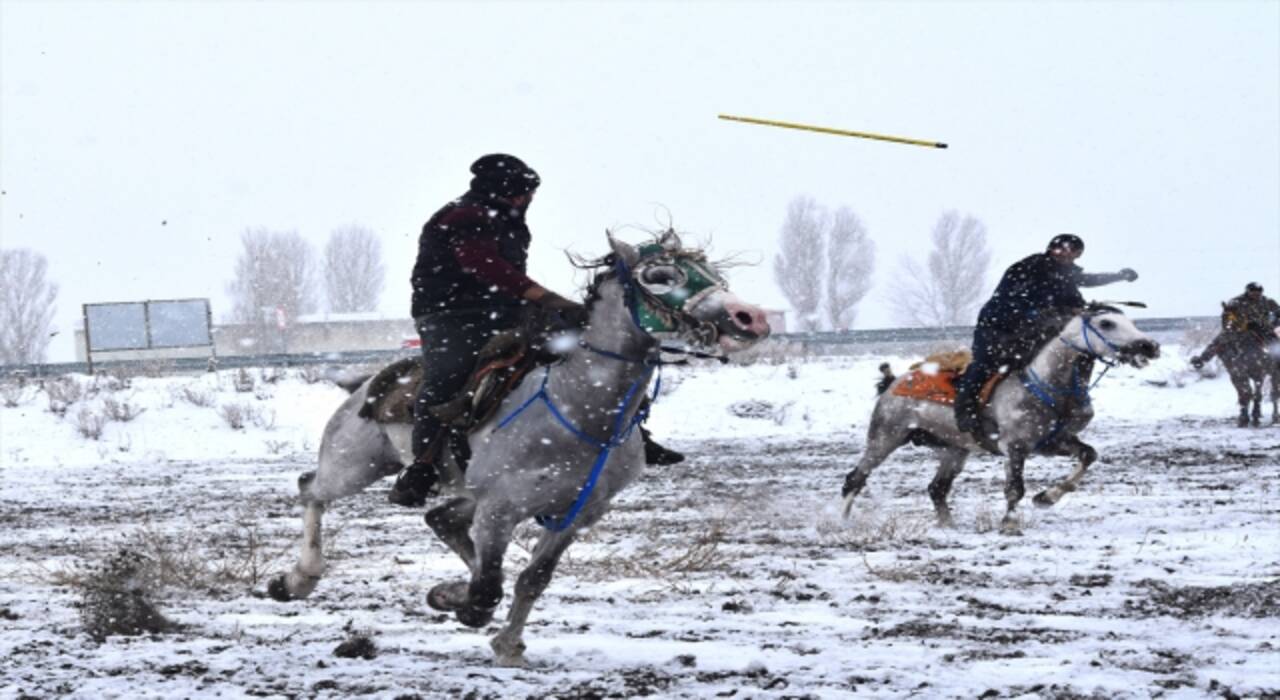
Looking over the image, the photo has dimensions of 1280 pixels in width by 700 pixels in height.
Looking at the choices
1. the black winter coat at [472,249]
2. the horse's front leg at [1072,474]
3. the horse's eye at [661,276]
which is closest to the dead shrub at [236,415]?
the horse's front leg at [1072,474]

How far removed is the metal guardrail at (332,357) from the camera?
96.1 feet

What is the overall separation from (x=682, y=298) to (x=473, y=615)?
162cm

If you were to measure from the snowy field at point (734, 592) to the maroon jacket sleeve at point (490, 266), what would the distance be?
1584 mm

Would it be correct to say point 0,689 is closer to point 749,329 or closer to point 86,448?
point 749,329

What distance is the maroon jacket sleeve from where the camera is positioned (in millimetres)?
5902

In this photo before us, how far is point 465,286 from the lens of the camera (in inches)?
249

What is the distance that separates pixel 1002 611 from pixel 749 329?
263 centimetres

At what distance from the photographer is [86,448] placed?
2256 centimetres

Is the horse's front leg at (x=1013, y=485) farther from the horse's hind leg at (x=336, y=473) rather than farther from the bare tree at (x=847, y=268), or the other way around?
the bare tree at (x=847, y=268)

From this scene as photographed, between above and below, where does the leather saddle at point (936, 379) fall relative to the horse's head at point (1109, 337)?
below

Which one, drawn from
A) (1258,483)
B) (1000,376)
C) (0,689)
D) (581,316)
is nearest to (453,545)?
(581,316)

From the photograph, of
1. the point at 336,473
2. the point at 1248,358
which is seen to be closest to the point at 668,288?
the point at 336,473

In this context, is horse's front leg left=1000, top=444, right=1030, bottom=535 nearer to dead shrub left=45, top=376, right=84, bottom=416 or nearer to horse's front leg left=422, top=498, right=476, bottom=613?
horse's front leg left=422, top=498, right=476, bottom=613

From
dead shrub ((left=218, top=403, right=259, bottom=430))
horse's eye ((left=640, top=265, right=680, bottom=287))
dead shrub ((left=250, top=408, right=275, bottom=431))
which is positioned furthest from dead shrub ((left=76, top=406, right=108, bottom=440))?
horse's eye ((left=640, top=265, right=680, bottom=287))
